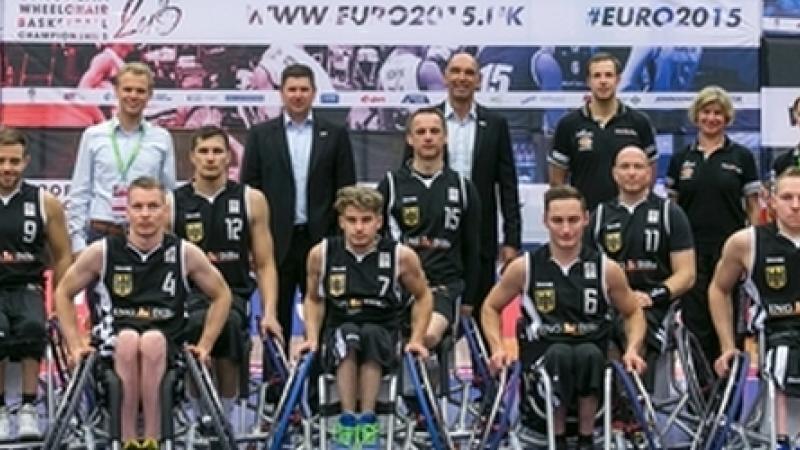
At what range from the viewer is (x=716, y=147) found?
19.9 ft

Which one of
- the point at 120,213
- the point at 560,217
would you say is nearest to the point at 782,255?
the point at 560,217

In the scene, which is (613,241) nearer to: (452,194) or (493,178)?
(452,194)

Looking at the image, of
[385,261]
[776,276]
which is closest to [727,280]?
[776,276]

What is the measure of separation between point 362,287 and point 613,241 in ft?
3.45

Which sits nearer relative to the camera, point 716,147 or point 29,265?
point 29,265

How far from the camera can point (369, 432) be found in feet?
16.0


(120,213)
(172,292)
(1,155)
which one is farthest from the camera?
(120,213)

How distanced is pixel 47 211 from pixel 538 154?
316cm

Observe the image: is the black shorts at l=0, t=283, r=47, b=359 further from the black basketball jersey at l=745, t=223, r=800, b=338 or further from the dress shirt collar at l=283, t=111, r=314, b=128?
the black basketball jersey at l=745, t=223, r=800, b=338

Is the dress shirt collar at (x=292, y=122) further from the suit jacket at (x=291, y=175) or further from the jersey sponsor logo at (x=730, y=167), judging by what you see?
the jersey sponsor logo at (x=730, y=167)

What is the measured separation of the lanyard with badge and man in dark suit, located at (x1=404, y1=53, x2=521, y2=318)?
134cm

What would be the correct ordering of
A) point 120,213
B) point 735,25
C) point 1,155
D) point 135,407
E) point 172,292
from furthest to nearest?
point 735,25, point 120,213, point 1,155, point 172,292, point 135,407

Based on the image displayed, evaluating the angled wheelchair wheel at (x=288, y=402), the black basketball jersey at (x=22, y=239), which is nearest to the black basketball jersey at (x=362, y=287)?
the angled wheelchair wheel at (x=288, y=402)

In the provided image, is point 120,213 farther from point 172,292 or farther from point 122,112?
point 172,292
